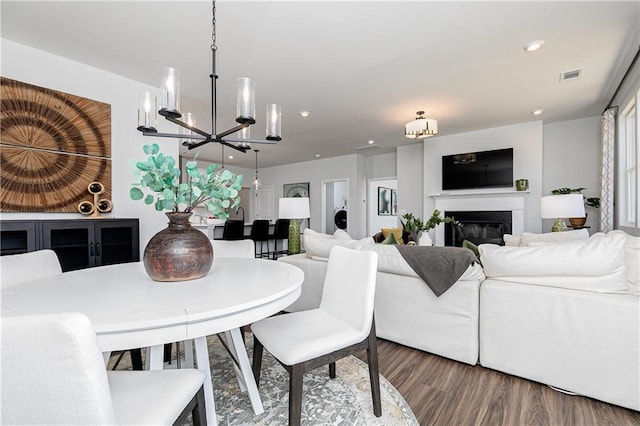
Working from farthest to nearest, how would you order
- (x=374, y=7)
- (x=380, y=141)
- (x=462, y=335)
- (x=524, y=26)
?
(x=380, y=141) < (x=524, y=26) < (x=374, y=7) < (x=462, y=335)

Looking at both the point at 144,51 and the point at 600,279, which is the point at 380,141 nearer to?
the point at 144,51

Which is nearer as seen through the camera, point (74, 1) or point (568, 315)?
point (568, 315)

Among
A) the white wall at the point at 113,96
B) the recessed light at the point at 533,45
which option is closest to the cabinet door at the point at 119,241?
the white wall at the point at 113,96

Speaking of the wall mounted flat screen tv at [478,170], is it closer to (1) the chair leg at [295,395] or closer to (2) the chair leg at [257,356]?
(2) the chair leg at [257,356]

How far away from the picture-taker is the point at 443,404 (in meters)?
1.62

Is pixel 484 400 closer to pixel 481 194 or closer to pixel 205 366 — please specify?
pixel 205 366

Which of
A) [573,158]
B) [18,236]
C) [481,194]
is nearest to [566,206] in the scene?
[481,194]

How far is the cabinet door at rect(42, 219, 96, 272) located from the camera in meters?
2.62

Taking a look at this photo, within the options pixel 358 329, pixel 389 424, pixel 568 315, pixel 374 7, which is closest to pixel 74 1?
pixel 374 7

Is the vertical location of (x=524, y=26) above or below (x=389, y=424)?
above

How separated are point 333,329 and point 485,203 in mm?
5006

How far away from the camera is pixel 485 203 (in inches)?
213

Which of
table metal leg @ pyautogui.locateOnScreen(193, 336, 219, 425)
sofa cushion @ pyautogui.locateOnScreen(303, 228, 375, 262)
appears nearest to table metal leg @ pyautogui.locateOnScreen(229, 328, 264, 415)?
table metal leg @ pyautogui.locateOnScreen(193, 336, 219, 425)

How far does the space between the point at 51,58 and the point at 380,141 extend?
5.06m
